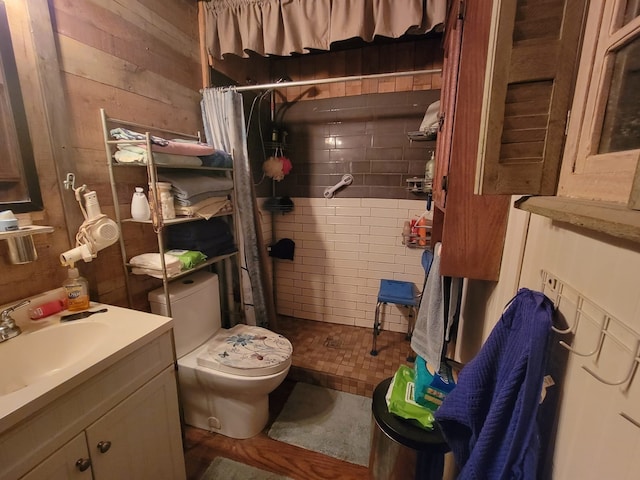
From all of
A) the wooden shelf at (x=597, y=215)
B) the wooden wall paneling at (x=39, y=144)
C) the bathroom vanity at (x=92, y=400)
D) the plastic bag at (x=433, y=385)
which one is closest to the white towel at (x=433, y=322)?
the plastic bag at (x=433, y=385)

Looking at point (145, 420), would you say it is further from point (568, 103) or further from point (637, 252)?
point (568, 103)

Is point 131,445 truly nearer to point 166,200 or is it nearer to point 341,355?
point 166,200

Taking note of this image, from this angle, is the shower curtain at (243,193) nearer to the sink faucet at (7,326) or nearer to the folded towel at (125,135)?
the folded towel at (125,135)

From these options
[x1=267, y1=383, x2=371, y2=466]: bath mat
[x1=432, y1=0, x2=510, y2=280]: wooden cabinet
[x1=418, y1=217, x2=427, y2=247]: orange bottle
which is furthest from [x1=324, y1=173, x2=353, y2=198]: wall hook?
[x1=267, y1=383, x2=371, y2=466]: bath mat

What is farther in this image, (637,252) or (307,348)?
(307,348)

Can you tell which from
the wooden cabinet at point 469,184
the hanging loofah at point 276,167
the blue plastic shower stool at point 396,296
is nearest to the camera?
the wooden cabinet at point 469,184

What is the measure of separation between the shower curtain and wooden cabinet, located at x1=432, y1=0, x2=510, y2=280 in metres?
1.22

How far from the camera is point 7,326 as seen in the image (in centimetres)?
88

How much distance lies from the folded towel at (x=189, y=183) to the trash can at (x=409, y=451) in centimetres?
130

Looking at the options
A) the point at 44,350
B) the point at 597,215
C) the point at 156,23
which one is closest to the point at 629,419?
the point at 597,215

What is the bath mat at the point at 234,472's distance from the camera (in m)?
1.28

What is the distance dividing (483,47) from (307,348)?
1989 mm

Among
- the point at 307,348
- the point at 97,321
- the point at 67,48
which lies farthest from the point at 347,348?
the point at 67,48

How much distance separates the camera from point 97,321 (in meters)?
1.00
